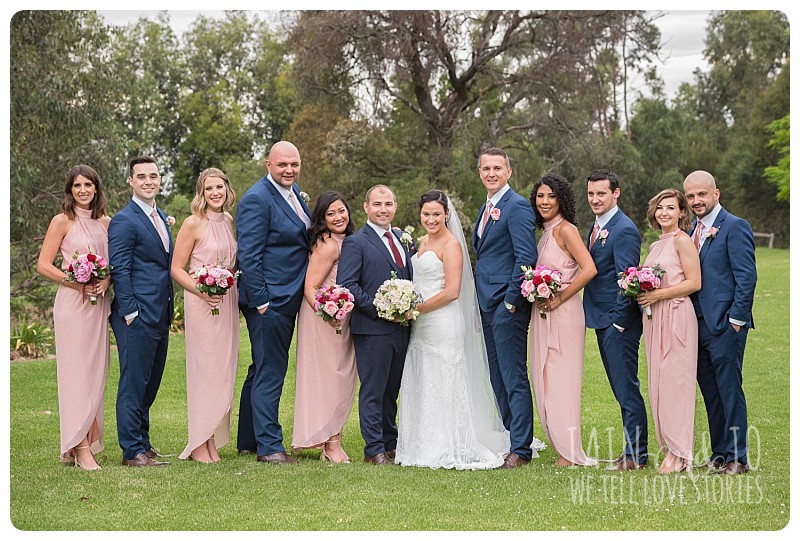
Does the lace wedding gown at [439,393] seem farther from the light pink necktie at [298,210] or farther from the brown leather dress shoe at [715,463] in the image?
the brown leather dress shoe at [715,463]

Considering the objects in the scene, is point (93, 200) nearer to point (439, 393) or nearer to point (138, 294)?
point (138, 294)

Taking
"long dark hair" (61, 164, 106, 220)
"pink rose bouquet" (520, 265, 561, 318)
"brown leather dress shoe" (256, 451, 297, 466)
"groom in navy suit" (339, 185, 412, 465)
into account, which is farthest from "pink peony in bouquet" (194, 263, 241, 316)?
"pink rose bouquet" (520, 265, 561, 318)

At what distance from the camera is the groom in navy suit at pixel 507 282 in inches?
312

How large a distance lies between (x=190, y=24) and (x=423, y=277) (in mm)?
44880

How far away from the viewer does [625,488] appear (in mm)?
7203

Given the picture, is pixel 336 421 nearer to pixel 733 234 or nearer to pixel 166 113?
pixel 733 234

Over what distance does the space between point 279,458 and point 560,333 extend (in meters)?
2.49

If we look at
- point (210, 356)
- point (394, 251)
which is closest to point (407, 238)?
point (394, 251)

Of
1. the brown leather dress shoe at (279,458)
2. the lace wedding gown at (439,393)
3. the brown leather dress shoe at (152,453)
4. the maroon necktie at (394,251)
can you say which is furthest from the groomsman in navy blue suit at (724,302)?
the brown leather dress shoe at (152,453)

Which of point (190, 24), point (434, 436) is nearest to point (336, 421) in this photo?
point (434, 436)

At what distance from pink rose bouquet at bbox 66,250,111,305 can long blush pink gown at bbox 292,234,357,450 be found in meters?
1.62

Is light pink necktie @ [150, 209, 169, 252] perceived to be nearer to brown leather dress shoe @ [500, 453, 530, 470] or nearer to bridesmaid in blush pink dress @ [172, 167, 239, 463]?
bridesmaid in blush pink dress @ [172, 167, 239, 463]

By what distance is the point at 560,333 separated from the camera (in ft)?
26.4

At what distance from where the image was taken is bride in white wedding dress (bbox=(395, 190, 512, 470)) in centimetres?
803
